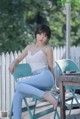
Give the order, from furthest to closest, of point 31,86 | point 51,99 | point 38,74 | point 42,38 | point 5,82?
1. point 5,82
2. point 42,38
3. point 38,74
4. point 31,86
5. point 51,99

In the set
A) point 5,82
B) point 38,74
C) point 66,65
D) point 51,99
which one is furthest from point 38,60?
point 5,82

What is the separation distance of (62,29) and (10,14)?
9334mm

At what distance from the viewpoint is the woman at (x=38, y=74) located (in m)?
4.56

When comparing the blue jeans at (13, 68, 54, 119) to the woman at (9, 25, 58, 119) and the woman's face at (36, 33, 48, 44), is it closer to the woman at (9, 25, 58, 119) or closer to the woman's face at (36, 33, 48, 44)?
the woman at (9, 25, 58, 119)

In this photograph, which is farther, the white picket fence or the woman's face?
the white picket fence

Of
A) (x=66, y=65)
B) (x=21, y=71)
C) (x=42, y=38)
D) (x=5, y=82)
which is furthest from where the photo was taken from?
(x=5, y=82)

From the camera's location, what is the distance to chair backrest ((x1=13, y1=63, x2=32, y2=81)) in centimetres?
492

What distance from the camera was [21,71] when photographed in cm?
499

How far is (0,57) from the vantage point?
6.68m

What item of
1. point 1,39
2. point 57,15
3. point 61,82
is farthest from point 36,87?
point 57,15

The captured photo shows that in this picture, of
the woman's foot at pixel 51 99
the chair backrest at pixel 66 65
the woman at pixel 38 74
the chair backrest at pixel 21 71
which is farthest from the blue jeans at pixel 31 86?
the chair backrest at pixel 66 65

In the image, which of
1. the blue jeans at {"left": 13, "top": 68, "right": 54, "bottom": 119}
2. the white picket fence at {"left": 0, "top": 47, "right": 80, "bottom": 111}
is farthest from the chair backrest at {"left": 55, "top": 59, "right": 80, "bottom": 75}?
the white picket fence at {"left": 0, "top": 47, "right": 80, "bottom": 111}

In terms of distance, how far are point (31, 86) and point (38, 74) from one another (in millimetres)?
201

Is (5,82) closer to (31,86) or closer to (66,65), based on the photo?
A: (66,65)
